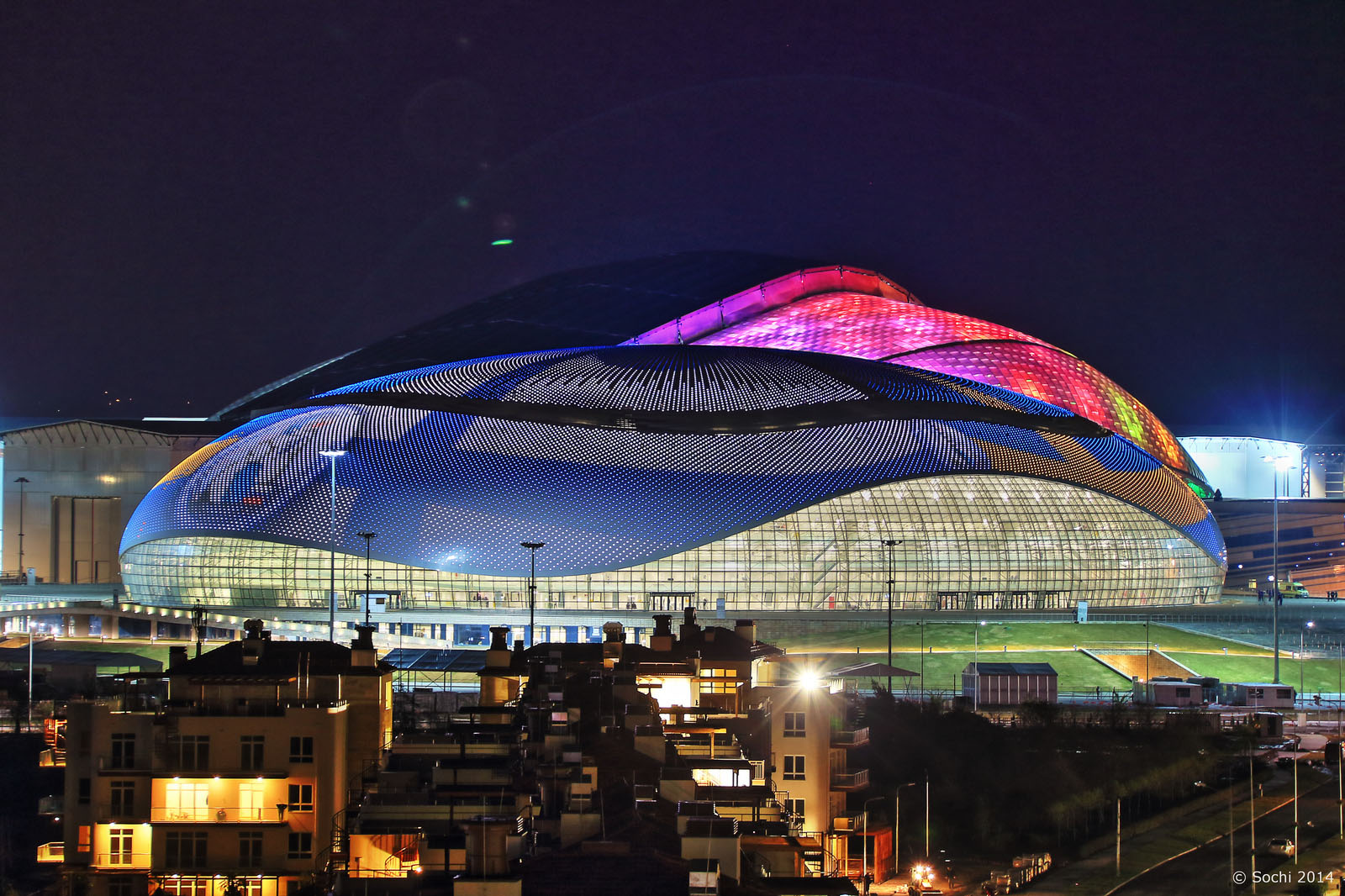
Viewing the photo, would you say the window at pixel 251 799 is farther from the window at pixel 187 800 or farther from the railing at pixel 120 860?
the railing at pixel 120 860

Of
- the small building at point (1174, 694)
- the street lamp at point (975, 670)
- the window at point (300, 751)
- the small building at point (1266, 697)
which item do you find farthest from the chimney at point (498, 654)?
the small building at point (1266, 697)

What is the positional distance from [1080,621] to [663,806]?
60.1 metres

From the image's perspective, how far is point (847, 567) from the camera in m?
90.0

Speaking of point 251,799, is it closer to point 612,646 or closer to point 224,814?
point 224,814

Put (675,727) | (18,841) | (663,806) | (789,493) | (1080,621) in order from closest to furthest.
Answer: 1. (663,806)
2. (675,727)
3. (18,841)
4. (1080,621)
5. (789,493)

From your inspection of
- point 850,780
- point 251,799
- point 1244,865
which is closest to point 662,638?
point 850,780

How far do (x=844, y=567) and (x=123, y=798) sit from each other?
Result: 62.9m

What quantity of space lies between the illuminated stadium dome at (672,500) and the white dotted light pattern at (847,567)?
11 cm

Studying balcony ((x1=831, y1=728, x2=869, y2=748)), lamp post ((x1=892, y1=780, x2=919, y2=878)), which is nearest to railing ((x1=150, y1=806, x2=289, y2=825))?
lamp post ((x1=892, y1=780, x2=919, y2=878))

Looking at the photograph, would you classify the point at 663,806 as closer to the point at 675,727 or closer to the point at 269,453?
the point at 675,727

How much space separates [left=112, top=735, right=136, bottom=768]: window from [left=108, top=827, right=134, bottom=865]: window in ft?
3.53

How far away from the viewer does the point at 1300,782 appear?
4622cm

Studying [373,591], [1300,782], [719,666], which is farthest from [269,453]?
[1300,782]

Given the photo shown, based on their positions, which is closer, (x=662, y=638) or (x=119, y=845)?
(x=119, y=845)
